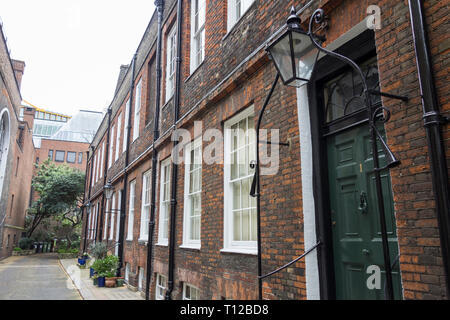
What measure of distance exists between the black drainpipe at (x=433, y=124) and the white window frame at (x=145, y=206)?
9.04 m

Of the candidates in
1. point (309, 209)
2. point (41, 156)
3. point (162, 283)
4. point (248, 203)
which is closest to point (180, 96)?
point (248, 203)

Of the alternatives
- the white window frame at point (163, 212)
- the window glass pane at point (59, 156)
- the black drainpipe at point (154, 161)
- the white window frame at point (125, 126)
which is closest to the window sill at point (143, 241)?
the black drainpipe at point (154, 161)

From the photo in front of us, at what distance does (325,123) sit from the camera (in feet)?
13.8

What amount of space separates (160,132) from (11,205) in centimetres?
2393

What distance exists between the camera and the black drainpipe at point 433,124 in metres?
2.40

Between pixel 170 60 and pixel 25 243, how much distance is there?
1246 inches

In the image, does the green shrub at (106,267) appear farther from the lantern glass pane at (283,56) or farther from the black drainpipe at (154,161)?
the lantern glass pane at (283,56)

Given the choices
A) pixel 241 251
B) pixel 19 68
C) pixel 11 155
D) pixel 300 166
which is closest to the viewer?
pixel 300 166

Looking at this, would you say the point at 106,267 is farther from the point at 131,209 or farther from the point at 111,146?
the point at 111,146

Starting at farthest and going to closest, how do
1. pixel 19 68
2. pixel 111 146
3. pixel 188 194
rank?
pixel 19 68 → pixel 111 146 → pixel 188 194

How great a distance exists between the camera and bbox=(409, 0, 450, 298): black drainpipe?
2.40m

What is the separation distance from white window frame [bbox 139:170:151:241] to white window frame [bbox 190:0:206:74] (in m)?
4.16

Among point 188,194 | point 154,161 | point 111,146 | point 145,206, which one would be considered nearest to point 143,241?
point 145,206

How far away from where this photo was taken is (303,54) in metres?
3.42
